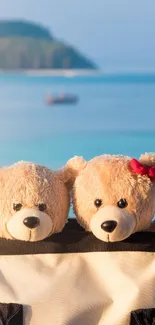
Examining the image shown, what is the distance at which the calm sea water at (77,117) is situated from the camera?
4203 millimetres

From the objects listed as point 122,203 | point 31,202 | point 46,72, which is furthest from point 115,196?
point 46,72

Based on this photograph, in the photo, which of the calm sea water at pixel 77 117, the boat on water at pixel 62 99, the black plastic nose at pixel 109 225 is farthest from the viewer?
the boat on water at pixel 62 99

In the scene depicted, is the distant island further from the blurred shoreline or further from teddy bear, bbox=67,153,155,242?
teddy bear, bbox=67,153,155,242

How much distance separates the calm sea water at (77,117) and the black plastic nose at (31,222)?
3.15 meters

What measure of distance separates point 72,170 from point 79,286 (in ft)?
0.56

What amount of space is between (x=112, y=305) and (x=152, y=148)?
124 inches

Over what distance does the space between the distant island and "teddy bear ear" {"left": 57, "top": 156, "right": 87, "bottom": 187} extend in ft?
11.3

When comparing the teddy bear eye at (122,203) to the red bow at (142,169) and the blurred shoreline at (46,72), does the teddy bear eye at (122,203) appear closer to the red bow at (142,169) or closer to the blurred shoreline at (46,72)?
the red bow at (142,169)

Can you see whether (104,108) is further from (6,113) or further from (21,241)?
(21,241)

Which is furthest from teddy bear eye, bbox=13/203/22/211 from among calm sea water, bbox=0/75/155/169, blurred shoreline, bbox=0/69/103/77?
blurred shoreline, bbox=0/69/103/77

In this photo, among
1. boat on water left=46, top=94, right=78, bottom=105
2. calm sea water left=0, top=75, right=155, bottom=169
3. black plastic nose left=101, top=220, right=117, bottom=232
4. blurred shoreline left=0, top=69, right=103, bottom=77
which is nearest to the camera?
black plastic nose left=101, top=220, right=117, bottom=232

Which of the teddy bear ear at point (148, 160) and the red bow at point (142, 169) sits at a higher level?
the teddy bear ear at point (148, 160)

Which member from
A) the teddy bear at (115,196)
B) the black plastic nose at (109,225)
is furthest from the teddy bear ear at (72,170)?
the black plastic nose at (109,225)

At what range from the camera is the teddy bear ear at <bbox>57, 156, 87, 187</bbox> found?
97 centimetres
